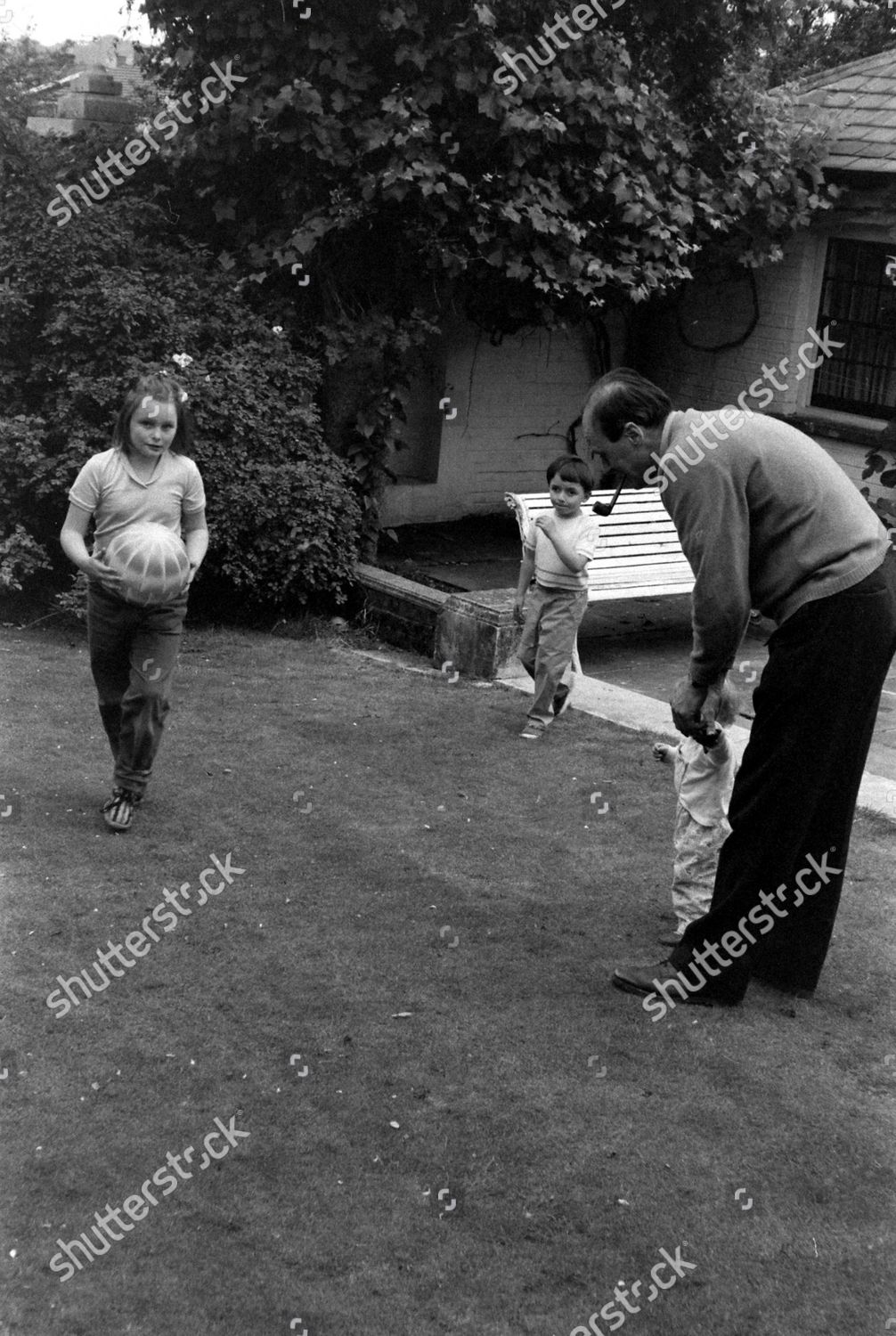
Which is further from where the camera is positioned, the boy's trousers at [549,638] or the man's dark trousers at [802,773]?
the boy's trousers at [549,638]

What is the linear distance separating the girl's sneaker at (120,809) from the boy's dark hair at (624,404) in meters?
2.60

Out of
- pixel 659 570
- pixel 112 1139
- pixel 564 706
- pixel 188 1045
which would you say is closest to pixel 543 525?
pixel 564 706

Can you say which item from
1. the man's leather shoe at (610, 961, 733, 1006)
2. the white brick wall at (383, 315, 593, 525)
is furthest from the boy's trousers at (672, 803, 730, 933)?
the white brick wall at (383, 315, 593, 525)

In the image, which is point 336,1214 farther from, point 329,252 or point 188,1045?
point 329,252

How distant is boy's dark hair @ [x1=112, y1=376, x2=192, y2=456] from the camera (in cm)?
578

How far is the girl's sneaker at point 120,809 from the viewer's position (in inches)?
236

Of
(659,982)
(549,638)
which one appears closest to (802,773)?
(659,982)

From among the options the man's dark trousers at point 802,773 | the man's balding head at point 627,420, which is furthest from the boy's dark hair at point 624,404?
the man's dark trousers at point 802,773

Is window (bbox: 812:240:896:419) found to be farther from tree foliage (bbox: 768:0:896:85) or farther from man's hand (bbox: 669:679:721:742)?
man's hand (bbox: 669:679:721:742)

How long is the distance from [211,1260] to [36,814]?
3020 millimetres

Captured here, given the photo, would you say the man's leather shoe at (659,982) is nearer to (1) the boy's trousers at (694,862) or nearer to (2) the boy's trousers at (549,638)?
(1) the boy's trousers at (694,862)

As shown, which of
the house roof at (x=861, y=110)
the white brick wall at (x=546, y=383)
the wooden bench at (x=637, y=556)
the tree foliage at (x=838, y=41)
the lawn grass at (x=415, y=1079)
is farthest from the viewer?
the tree foliage at (x=838, y=41)

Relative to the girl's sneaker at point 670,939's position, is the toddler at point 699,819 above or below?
above

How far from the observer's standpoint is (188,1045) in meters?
4.36
